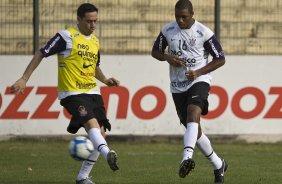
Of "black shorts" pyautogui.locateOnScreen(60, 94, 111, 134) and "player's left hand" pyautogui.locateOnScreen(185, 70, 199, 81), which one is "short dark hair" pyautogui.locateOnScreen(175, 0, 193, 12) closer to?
"player's left hand" pyautogui.locateOnScreen(185, 70, 199, 81)

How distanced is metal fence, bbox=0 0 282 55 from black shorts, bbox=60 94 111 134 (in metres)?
7.17

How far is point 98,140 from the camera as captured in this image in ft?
34.8

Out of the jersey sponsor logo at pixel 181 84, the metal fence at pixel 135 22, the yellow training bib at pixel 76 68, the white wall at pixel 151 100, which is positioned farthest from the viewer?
the metal fence at pixel 135 22

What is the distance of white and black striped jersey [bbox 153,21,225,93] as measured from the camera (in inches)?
448

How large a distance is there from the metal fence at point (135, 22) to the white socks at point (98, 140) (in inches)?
299

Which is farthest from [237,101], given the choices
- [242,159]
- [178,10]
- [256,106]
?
[178,10]

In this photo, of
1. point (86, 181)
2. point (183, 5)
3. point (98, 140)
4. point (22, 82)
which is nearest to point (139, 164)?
point (86, 181)

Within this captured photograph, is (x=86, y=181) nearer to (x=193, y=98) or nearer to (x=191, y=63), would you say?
(x=193, y=98)

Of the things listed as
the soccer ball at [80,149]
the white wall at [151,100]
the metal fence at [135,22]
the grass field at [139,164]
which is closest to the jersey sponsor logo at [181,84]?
the grass field at [139,164]

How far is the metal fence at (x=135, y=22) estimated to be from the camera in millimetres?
18578

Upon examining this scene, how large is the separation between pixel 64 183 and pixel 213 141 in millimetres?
6841

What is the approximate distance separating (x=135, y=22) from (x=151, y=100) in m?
2.69

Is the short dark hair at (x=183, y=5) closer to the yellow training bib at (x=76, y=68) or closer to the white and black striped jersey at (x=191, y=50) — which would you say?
the white and black striped jersey at (x=191, y=50)

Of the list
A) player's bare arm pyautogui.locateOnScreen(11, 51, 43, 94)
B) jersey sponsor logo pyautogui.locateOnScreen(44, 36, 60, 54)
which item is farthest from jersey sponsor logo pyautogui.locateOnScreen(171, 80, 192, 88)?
player's bare arm pyautogui.locateOnScreen(11, 51, 43, 94)
